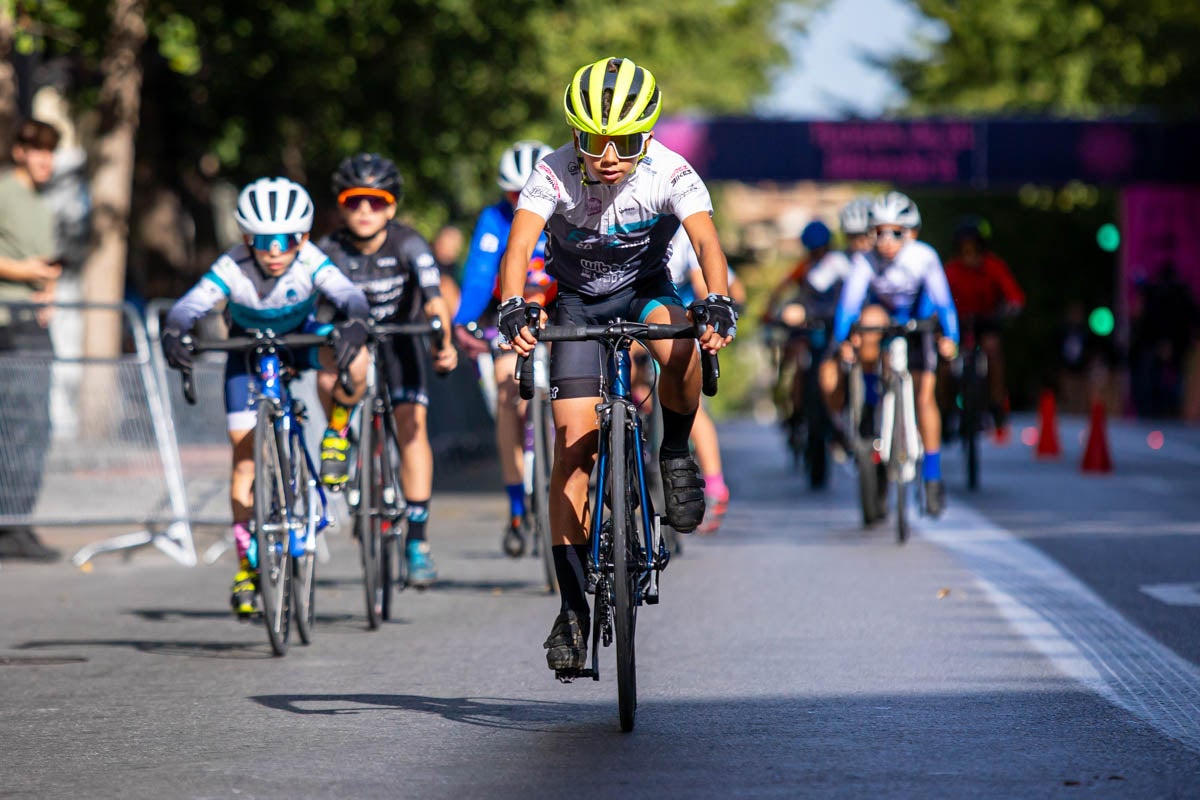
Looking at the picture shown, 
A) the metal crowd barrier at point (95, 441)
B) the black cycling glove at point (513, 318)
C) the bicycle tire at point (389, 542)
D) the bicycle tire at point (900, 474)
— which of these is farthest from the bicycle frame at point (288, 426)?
the bicycle tire at point (900, 474)

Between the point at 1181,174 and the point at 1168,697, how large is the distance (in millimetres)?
32426

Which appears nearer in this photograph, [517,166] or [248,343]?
[248,343]

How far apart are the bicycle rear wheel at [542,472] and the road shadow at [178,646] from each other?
1533 millimetres

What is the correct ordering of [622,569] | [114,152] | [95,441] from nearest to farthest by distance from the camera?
[622,569]
[95,441]
[114,152]

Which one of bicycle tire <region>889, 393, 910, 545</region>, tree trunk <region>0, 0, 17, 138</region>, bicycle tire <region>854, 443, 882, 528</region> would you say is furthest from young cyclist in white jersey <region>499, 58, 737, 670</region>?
tree trunk <region>0, 0, 17, 138</region>

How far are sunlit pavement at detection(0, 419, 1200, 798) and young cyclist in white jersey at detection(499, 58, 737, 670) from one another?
630mm

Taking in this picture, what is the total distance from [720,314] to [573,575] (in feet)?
3.16

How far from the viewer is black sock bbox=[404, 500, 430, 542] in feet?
32.7

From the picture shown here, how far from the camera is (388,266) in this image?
1009 centimetres

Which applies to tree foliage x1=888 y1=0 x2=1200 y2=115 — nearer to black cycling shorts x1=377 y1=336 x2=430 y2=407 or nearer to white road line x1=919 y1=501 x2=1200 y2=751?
white road line x1=919 y1=501 x2=1200 y2=751

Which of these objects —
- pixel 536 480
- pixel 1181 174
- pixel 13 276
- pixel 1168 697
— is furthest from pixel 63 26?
pixel 1181 174

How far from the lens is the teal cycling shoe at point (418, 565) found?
989 cm

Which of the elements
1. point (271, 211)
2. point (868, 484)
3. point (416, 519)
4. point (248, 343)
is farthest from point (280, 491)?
point (868, 484)

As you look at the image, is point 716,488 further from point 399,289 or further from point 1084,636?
point 1084,636
